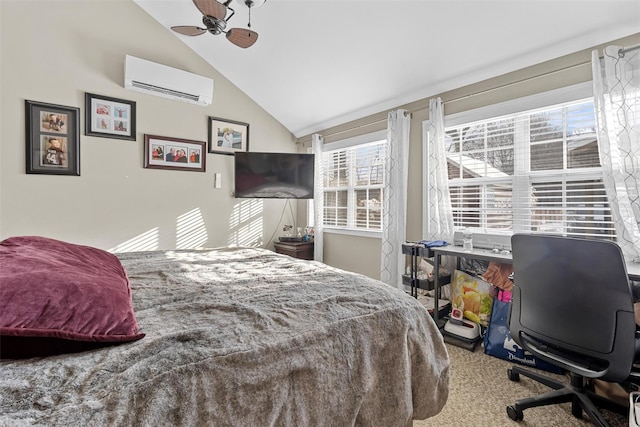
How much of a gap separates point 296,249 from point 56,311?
336cm

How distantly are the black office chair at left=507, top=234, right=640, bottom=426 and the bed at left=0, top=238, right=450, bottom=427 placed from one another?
728 millimetres

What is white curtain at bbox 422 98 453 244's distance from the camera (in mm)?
2910

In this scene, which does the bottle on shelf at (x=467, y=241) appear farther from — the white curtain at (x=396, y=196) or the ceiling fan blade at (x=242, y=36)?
the ceiling fan blade at (x=242, y=36)

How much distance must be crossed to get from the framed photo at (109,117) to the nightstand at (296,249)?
214 centimetres

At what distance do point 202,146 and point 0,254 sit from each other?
2792 mm

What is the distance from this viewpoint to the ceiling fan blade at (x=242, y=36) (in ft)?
7.66

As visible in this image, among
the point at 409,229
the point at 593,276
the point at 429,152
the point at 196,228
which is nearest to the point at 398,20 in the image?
the point at 429,152

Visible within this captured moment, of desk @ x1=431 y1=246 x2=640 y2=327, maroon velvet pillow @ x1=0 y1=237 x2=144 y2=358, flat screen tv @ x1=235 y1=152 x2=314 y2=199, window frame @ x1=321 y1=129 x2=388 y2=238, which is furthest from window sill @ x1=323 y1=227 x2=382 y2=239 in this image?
maroon velvet pillow @ x1=0 y1=237 x2=144 y2=358

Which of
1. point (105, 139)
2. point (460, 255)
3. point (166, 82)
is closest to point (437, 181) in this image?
point (460, 255)

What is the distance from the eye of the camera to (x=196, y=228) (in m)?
3.70

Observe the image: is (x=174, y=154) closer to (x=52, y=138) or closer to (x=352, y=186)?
(x=52, y=138)

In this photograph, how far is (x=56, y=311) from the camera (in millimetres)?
754

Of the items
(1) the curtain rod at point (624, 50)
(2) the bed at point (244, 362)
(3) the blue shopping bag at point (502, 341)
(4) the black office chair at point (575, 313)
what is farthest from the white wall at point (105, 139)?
(1) the curtain rod at point (624, 50)

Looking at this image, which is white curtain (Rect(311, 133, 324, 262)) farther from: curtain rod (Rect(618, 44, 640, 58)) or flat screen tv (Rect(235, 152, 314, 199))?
curtain rod (Rect(618, 44, 640, 58))
